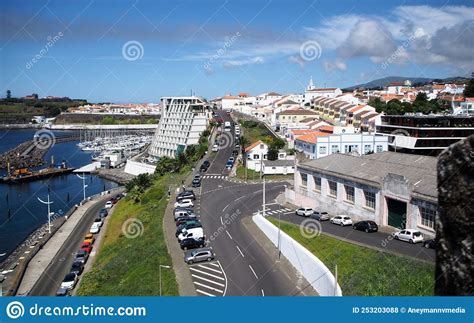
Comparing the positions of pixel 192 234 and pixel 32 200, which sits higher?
pixel 192 234

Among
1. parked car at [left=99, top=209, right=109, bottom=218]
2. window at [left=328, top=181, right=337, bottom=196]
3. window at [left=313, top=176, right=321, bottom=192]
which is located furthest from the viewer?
parked car at [left=99, top=209, right=109, bottom=218]

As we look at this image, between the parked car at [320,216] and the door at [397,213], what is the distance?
1827 mm

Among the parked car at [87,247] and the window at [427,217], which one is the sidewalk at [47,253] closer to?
the parked car at [87,247]

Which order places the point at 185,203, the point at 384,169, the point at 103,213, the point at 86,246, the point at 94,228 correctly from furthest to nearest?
the point at 103,213, the point at 94,228, the point at 185,203, the point at 86,246, the point at 384,169

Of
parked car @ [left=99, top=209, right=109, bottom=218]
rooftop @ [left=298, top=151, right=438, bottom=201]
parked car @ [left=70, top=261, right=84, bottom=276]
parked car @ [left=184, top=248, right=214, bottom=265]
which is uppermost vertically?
rooftop @ [left=298, top=151, right=438, bottom=201]

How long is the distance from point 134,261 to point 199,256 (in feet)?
6.46

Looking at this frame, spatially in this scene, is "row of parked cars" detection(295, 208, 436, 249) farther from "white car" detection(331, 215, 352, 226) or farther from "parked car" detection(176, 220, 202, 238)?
"parked car" detection(176, 220, 202, 238)

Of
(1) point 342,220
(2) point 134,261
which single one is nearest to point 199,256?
(2) point 134,261

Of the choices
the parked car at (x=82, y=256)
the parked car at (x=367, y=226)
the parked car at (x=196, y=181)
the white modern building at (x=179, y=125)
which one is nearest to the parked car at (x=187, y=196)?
the parked car at (x=196, y=181)

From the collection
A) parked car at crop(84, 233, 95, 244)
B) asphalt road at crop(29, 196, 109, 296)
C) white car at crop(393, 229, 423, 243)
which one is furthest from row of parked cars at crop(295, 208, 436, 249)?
parked car at crop(84, 233, 95, 244)

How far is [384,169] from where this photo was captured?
1187 cm

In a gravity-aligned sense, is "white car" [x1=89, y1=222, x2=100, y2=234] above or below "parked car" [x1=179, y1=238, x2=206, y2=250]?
below

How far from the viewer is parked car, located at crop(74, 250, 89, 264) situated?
42.8ft

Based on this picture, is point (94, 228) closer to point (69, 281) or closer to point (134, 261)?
point (69, 281)
